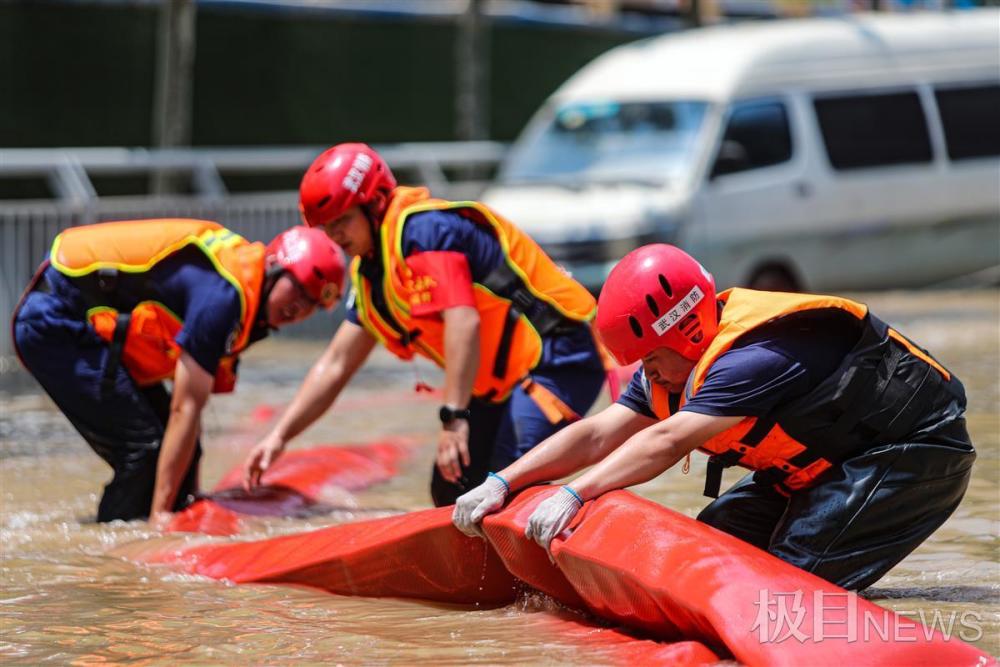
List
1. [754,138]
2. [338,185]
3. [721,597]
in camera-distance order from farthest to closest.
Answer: [754,138], [338,185], [721,597]

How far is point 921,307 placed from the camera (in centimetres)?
1417

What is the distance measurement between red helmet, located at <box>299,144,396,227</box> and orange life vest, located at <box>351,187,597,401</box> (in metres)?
0.16

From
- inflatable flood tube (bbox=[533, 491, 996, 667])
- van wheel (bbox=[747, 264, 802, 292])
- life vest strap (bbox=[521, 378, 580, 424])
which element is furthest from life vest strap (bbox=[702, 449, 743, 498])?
van wheel (bbox=[747, 264, 802, 292])

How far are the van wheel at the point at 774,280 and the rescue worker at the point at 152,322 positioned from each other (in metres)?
7.15

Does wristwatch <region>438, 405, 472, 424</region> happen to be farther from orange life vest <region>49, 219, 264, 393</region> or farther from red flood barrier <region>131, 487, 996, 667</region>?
orange life vest <region>49, 219, 264, 393</region>

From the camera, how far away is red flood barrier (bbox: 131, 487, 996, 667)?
4.21 meters

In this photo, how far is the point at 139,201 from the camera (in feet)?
41.1

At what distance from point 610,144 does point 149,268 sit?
7044 mm

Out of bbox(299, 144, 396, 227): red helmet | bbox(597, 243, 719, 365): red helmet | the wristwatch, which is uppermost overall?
bbox(299, 144, 396, 227): red helmet

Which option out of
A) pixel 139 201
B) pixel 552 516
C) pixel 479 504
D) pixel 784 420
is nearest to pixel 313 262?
pixel 479 504

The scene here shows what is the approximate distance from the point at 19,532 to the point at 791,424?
355 cm

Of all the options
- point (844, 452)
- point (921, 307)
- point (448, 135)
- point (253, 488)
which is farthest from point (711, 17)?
point (844, 452)

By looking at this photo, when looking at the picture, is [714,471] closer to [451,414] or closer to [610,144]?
[451,414]

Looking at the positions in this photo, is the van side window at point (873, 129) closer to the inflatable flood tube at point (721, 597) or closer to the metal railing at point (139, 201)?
the metal railing at point (139, 201)
